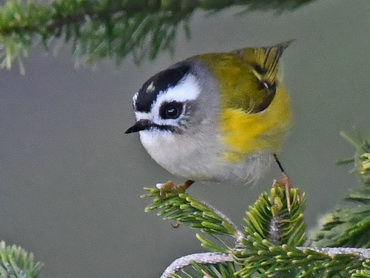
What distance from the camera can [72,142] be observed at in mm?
1908

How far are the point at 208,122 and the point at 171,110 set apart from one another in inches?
2.7

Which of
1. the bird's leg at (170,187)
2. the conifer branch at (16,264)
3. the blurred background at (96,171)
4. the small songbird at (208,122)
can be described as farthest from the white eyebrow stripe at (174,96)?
the blurred background at (96,171)

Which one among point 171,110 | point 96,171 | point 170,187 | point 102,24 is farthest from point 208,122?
point 96,171

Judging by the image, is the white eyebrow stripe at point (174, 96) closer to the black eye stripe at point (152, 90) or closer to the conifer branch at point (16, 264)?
the black eye stripe at point (152, 90)

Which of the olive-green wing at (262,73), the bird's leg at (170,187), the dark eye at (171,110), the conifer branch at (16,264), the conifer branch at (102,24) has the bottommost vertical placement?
the conifer branch at (16,264)

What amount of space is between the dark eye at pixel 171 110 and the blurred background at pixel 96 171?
2.52 feet

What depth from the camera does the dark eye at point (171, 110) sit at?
0.98 m

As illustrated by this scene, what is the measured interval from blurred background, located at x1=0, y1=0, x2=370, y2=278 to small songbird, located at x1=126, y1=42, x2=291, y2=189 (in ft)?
2.20

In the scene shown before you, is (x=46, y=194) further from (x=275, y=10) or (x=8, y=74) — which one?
(x=275, y=10)

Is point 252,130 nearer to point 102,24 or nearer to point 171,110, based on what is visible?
point 171,110

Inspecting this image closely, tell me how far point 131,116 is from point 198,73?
2.50 feet

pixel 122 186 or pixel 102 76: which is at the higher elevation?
pixel 102 76

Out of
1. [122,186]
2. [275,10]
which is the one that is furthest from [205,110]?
[122,186]

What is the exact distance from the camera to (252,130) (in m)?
1.02
